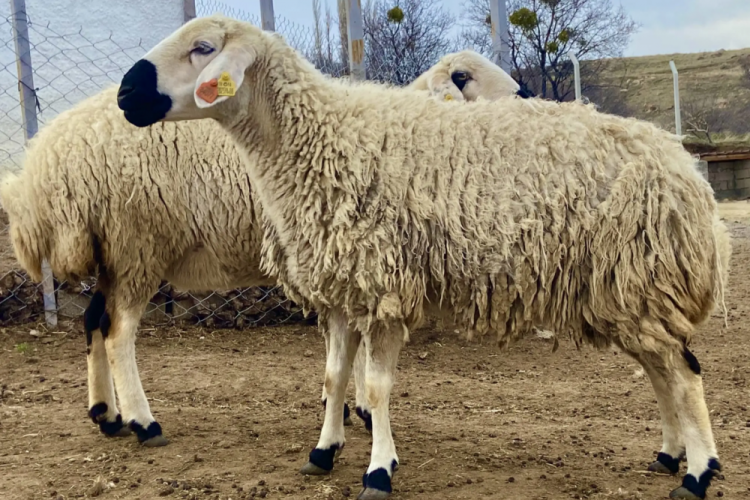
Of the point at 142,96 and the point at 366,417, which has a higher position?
the point at 142,96

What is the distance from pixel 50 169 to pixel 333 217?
1942 mm

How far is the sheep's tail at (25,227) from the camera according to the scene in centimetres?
446

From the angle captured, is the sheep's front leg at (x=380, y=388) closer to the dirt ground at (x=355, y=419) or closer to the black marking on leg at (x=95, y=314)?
the dirt ground at (x=355, y=419)

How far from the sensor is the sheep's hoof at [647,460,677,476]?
12.2ft

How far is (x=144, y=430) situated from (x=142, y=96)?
187cm

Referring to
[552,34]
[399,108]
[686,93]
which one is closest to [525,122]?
[399,108]

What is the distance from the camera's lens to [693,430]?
337 centimetres

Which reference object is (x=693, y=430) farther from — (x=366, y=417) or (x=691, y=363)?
(x=366, y=417)

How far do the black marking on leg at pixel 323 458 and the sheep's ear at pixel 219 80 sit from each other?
5.61ft

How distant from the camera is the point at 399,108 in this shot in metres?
3.79

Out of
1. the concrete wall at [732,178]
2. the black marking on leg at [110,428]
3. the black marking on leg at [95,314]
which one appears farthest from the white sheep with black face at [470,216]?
the concrete wall at [732,178]

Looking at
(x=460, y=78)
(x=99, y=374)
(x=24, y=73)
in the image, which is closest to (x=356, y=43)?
(x=460, y=78)

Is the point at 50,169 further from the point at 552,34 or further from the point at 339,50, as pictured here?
the point at 552,34

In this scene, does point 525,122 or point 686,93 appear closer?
point 525,122
